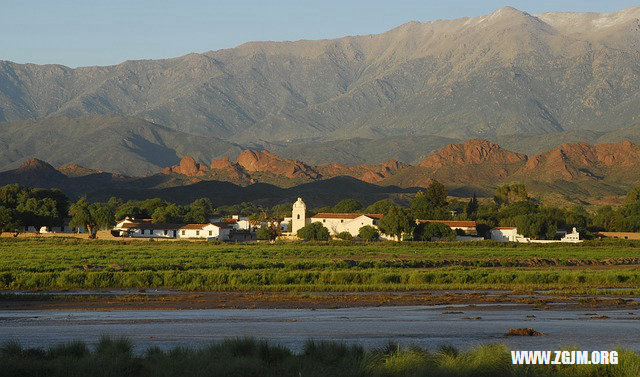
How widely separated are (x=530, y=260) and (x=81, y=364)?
6366 centimetres

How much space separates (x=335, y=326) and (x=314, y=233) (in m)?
93.9

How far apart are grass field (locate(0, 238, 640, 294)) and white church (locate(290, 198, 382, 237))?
32631 mm

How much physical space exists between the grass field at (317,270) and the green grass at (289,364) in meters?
27.1

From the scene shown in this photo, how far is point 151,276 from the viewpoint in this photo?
56.1 metres

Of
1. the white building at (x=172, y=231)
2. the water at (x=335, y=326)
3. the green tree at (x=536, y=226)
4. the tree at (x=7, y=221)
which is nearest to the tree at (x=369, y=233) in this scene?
the white building at (x=172, y=231)

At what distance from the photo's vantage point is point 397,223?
121188 mm

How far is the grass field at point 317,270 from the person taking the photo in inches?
2143

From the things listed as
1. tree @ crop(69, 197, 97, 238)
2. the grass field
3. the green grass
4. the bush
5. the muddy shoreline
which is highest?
tree @ crop(69, 197, 97, 238)

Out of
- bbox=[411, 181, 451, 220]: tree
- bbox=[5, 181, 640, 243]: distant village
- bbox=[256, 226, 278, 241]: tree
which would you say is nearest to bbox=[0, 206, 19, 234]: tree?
bbox=[5, 181, 640, 243]: distant village

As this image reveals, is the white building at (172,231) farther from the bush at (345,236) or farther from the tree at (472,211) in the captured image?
the tree at (472,211)

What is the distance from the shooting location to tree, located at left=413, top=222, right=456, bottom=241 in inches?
4818

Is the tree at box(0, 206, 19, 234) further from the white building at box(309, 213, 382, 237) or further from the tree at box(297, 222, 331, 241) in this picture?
the white building at box(309, 213, 382, 237)

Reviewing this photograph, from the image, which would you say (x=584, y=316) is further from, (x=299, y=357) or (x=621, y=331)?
(x=299, y=357)

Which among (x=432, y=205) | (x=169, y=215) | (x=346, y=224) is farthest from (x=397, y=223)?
(x=169, y=215)
